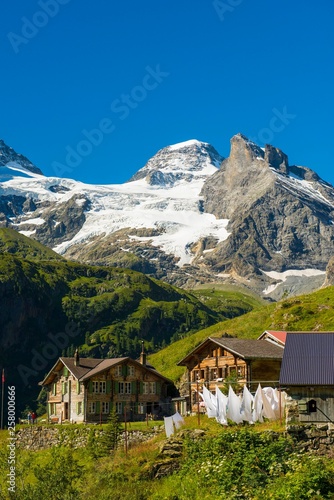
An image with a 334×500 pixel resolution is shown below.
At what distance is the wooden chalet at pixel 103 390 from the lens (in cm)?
8406

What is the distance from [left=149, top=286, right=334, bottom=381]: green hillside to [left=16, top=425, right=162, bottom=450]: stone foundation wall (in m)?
33.2

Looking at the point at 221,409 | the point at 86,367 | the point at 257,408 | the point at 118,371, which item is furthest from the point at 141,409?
the point at 257,408

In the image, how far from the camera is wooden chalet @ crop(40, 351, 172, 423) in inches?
3310

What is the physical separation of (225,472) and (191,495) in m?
2.25

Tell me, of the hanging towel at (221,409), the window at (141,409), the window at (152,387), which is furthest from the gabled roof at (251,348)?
the hanging towel at (221,409)

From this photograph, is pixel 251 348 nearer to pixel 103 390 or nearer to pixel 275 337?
pixel 275 337

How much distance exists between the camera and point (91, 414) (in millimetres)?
83375

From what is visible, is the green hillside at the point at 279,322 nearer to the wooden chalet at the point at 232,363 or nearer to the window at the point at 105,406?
the window at the point at 105,406

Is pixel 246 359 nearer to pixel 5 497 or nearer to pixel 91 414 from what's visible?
pixel 91 414

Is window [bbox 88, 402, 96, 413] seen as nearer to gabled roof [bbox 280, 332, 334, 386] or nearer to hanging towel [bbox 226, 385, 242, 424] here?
hanging towel [bbox 226, 385, 242, 424]

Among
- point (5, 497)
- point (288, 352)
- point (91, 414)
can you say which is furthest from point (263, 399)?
point (91, 414)

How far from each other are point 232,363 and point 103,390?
18560mm

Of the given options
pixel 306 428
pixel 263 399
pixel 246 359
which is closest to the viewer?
pixel 306 428

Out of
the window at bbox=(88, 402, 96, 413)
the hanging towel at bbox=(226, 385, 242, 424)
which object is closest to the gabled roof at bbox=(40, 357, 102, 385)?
the window at bbox=(88, 402, 96, 413)
